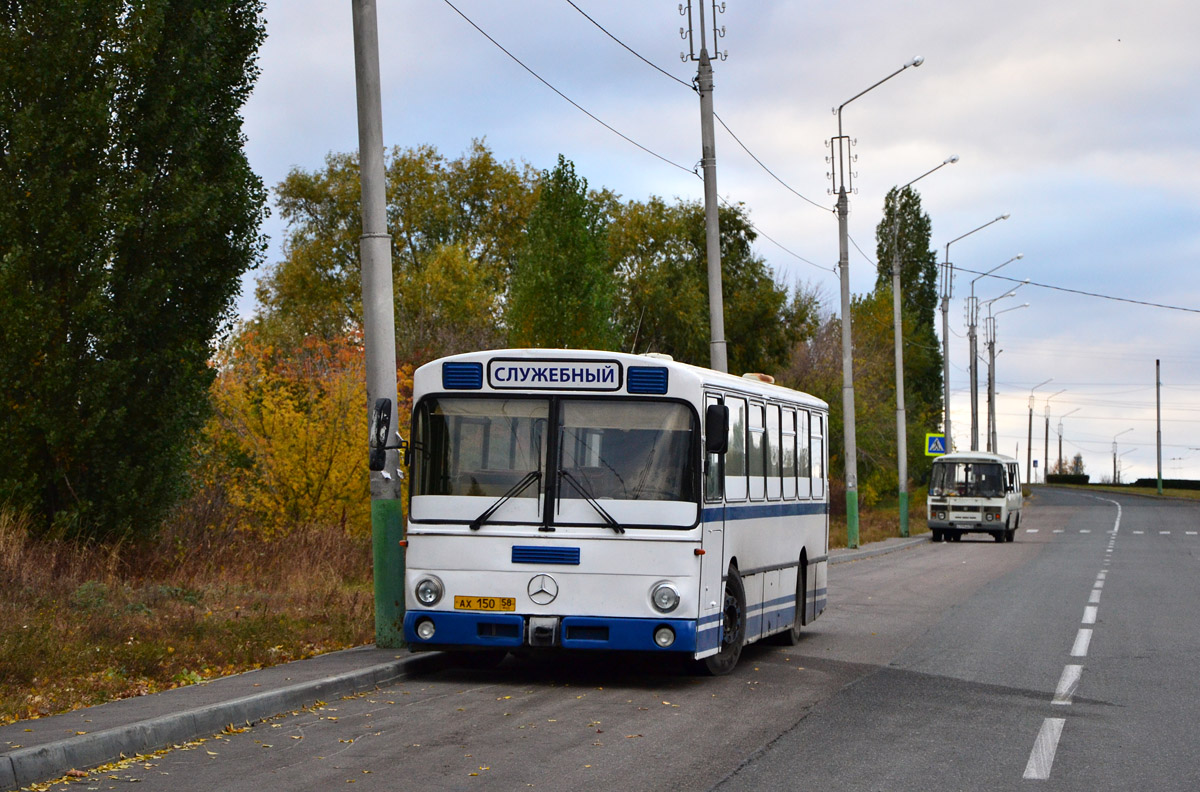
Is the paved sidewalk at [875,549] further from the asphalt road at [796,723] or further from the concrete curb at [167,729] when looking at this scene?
the concrete curb at [167,729]

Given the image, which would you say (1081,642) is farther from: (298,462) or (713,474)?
(298,462)

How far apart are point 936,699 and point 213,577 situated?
10.8 meters

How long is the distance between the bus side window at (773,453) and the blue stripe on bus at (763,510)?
0.14 meters

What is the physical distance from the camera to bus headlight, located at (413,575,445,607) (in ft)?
39.2

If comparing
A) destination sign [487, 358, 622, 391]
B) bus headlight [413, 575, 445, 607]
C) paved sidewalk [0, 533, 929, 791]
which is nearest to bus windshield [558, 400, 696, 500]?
destination sign [487, 358, 622, 391]

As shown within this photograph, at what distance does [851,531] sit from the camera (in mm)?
37719

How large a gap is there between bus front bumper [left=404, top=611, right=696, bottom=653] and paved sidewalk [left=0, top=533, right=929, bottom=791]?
490 millimetres

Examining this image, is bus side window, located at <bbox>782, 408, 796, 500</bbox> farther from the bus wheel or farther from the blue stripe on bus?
the bus wheel

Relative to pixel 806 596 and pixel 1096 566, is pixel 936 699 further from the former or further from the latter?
pixel 1096 566

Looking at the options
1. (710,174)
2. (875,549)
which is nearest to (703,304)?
(875,549)

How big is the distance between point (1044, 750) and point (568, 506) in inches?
166

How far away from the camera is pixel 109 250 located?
63.0 ft

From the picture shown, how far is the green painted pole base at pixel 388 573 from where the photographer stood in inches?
532

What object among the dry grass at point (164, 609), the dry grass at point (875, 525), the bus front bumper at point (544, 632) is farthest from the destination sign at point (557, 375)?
the dry grass at point (875, 525)
